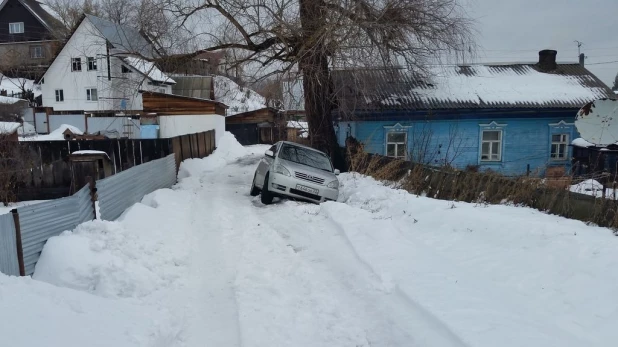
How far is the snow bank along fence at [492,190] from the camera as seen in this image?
6.42 metres

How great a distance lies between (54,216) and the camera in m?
5.13

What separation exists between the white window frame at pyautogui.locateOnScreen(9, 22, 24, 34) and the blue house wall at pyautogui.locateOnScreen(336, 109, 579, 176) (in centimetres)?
4934

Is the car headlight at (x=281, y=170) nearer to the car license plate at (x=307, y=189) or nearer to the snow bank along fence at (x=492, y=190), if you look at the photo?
the car license plate at (x=307, y=189)

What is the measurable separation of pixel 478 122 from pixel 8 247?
17.9 m

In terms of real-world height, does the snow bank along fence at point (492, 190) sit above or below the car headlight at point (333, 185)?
above

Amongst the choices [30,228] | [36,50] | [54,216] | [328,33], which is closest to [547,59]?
[328,33]

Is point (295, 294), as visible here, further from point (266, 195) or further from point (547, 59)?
point (547, 59)

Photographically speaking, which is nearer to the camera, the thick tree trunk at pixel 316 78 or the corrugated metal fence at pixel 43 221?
the corrugated metal fence at pixel 43 221

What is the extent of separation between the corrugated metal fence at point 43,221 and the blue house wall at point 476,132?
13.6 m

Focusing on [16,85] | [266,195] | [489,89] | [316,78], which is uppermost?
[16,85]

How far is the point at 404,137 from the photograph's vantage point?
1847 centimetres

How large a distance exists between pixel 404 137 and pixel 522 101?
532 cm

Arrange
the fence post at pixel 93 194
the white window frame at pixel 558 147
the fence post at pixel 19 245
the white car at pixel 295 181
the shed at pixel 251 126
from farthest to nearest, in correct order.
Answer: the shed at pixel 251 126
the white window frame at pixel 558 147
the white car at pixel 295 181
the fence post at pixel 93 194
the fence post at pixel 19 245

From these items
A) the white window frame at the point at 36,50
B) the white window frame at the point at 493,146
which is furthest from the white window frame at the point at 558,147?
the white window frame at the point at 36,50
